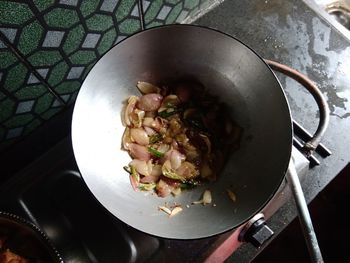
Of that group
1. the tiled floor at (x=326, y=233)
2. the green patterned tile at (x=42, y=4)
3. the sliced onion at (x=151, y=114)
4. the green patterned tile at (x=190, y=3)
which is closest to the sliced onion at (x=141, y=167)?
the sliced onion at (x=151, y=114)

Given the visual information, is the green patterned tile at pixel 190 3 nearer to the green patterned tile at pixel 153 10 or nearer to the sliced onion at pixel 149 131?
the green patterned tile at pixel 153 10

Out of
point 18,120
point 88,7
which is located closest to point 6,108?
point 18,120

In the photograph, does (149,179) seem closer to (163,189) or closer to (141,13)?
(163,189)

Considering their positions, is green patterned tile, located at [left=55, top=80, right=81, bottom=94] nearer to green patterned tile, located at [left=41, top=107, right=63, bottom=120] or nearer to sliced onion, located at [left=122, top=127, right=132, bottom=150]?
green patterned tile, located at [left=41, top=107, right=63, bottom=120]

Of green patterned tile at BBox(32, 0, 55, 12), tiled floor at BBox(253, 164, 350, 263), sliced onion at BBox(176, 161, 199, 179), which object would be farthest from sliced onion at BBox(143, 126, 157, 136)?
tiled floor at BBox(253, 164, 350, 263)

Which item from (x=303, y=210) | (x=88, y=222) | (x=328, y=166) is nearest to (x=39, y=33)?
(x=88, y=222)

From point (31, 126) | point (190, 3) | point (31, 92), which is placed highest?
point (190, 3)
